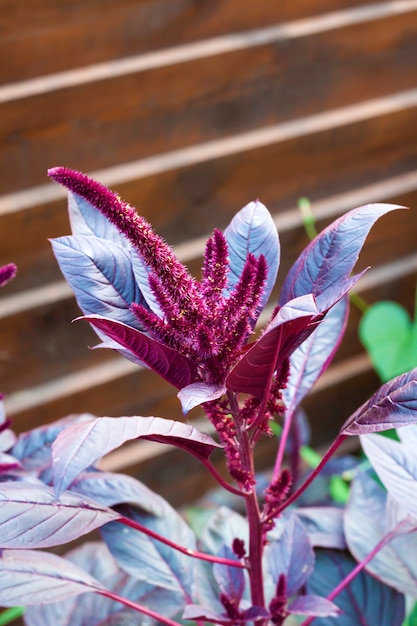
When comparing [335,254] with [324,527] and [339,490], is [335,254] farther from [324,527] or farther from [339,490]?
[339,490]

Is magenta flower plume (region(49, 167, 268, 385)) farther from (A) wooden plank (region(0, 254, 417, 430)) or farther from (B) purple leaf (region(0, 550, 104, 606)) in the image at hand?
(A) wooden plank (region(0, 254, 417, 430))

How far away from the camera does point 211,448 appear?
0.41 m

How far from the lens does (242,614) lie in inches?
Result: 19.7

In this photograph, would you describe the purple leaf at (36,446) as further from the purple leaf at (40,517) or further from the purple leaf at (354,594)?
the purple leaf at (354,594)

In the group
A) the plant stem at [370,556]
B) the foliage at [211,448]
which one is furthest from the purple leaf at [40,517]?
the plant stem at [370,556]

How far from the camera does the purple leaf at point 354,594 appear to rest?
600mm

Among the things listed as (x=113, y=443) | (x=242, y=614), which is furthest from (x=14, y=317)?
(x=113, y=443)

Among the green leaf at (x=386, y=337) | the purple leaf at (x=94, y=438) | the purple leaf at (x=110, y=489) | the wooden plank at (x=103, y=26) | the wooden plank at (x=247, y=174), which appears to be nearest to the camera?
the purple leaf at (x=94, y=438)

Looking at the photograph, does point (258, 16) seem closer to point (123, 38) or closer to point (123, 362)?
point (123, 38)

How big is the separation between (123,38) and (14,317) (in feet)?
1.37

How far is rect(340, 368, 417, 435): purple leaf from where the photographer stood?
39 cm

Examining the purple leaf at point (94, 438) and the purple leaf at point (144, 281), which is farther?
the purple leaf at point (144, 281)

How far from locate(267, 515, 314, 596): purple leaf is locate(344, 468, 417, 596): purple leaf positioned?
6 cm

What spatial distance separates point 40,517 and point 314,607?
208 millimetres
